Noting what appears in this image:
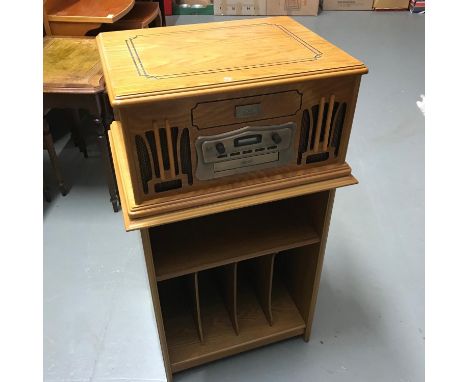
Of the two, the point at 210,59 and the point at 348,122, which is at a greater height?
the point at 210,59

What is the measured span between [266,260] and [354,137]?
137 centimetres

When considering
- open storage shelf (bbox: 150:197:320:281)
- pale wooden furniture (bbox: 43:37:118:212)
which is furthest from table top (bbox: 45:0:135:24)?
open storage shelf (bbox: 150:197:320:281)

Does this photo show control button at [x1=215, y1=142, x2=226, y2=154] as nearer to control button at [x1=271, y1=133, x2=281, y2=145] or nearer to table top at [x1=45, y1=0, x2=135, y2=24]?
control button at [x1=271, y1=133, x2=281, y2=145]

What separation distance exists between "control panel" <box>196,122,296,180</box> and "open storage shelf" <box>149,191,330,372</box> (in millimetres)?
225

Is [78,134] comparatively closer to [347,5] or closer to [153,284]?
[153,284]

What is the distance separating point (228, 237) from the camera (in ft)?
3.62

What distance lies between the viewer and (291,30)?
1.04 metres

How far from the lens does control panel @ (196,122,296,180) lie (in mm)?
831

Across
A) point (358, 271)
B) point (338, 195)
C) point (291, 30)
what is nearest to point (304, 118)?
point (291, 30)

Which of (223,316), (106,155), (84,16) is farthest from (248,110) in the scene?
(84,16)

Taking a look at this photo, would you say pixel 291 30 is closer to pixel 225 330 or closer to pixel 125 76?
pixel 125 76

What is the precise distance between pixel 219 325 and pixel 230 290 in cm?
16
